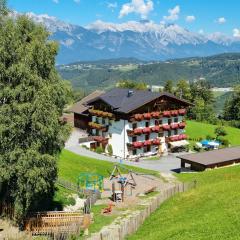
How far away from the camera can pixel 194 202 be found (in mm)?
41719

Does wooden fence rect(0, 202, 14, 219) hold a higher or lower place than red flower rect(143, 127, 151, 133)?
lower

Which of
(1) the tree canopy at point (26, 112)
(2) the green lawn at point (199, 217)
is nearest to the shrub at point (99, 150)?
(2) the green lawn at point (199, 217)

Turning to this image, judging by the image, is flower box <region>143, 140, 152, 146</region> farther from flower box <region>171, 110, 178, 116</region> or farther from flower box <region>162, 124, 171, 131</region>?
flower box <region>171, 110, 178, 116</region>

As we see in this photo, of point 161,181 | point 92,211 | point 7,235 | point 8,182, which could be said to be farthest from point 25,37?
point 161,181

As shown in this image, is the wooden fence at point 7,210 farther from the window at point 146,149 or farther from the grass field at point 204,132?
the grass field at point 204,132

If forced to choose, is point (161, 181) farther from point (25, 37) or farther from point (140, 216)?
point (25, 37)

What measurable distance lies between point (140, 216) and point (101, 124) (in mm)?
53734

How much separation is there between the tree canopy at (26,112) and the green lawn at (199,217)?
887cm

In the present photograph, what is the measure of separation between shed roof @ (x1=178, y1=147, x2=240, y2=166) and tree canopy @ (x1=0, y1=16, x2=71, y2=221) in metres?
35.8

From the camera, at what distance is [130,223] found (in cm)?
3597

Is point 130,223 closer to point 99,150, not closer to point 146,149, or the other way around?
point 146,149

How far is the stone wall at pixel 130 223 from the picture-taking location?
33.8 metres

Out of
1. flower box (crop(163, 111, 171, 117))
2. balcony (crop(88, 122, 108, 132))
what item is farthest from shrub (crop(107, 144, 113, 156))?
flower box (crop(163, 111, 171, 117))

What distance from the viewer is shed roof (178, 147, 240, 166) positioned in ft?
225
